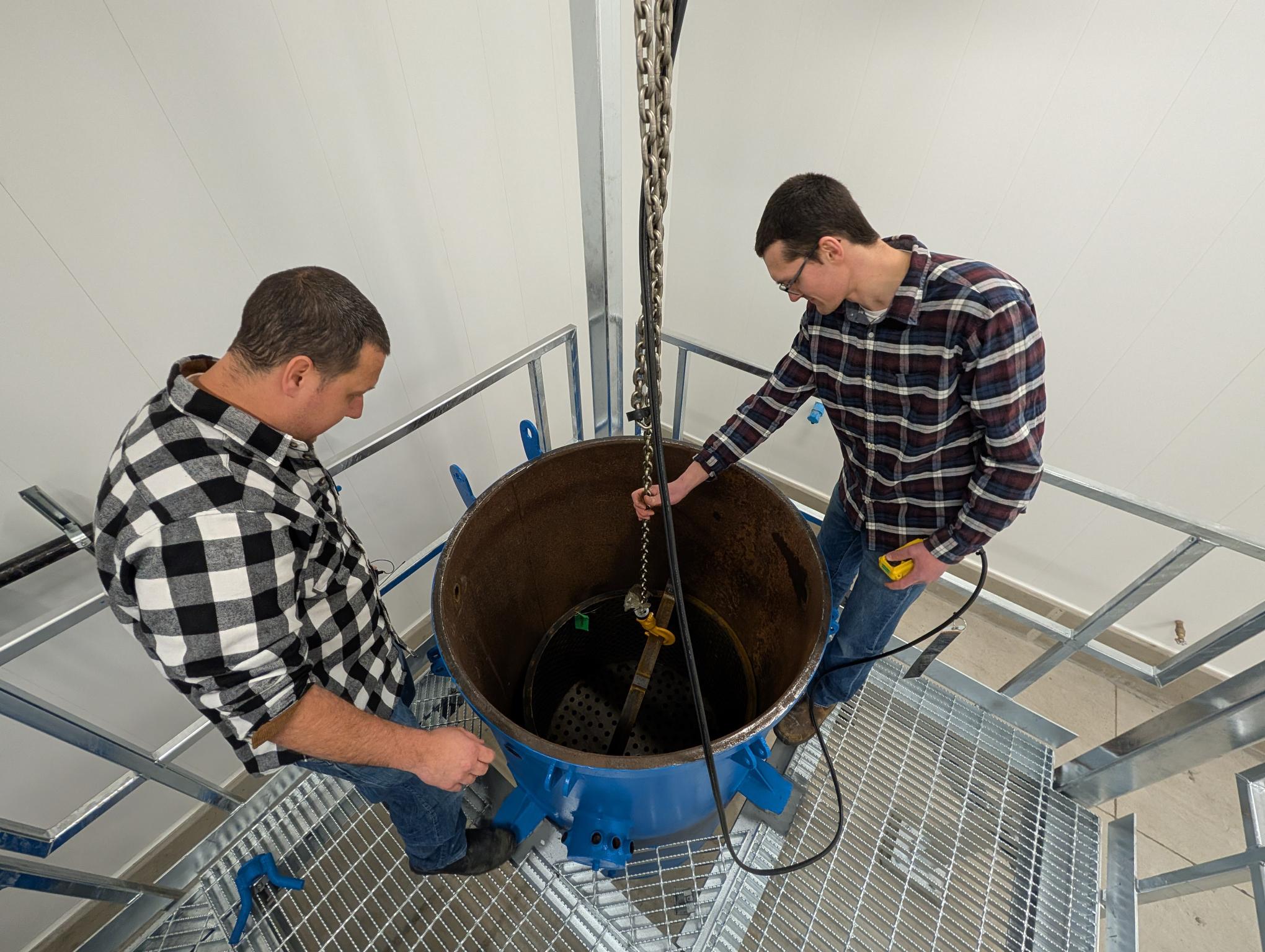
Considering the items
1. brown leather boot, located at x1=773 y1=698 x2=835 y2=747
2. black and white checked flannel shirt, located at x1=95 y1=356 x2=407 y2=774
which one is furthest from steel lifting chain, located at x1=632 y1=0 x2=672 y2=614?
brown leather boot, located at x1=773 y1=698 x2=835 y2=747

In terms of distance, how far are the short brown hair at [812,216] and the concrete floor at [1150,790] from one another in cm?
170

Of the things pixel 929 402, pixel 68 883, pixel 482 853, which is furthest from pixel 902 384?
pixel 68 883

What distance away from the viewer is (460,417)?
164 centimetres

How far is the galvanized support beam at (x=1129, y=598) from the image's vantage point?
1023 mm

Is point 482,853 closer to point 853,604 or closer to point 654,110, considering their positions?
point 853,604

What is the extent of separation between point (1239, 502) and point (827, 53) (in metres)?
1.81

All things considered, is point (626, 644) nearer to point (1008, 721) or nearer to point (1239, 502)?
point (1008, 721)

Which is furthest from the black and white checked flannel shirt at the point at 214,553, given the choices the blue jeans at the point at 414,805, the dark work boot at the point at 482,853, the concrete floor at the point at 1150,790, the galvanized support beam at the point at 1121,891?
the concrete floor at the point at 1150,790

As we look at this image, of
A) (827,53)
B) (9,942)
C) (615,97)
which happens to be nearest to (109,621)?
(9,942)

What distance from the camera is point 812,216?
34.2 inches

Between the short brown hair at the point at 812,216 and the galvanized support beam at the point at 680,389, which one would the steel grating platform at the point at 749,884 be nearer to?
the galvanized support beam at the point at 680,389

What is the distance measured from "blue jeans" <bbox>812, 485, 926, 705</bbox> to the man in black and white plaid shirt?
3.09ft

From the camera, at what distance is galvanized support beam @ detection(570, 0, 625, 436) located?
850 millimetres

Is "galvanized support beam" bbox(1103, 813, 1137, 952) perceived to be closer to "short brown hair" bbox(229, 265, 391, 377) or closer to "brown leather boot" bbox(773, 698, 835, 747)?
"brown leather boot" bbox(773, 698, 835, 747)
